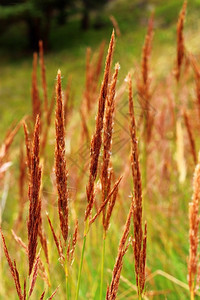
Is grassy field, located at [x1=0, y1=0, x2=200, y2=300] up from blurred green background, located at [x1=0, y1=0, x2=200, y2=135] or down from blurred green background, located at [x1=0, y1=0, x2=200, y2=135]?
down

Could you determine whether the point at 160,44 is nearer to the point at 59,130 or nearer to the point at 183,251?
the point at 183,251

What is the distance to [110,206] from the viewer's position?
2.40ft

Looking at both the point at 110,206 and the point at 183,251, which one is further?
the point at 183,251

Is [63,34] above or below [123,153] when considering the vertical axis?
above

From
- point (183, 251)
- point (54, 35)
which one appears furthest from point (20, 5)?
point (183, 251)

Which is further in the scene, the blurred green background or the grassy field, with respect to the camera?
the blurred green background

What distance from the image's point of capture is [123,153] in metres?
3.28

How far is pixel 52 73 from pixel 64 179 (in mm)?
15080

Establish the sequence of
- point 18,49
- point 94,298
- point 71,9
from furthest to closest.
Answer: point 18,49 < point 71,9 < point 94,298

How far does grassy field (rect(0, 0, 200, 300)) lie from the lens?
5.10 ft

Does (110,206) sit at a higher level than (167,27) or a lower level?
lower

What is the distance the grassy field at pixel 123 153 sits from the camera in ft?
5.10

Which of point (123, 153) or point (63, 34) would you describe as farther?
point (63, 34)

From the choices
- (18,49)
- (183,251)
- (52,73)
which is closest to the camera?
(183,251)
